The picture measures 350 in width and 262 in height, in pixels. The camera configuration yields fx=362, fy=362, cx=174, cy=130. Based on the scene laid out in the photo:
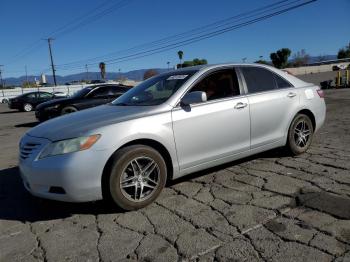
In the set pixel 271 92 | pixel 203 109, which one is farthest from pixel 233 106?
pixel 271 92

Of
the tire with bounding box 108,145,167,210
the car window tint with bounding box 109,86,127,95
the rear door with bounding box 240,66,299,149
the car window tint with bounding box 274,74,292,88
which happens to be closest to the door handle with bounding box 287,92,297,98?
the rear door with bounding box 240,66,299,149

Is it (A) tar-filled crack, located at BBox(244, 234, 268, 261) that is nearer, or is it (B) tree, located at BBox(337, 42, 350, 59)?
(A) tar-filled crack, located at BBox(244, 234, 268, 261)

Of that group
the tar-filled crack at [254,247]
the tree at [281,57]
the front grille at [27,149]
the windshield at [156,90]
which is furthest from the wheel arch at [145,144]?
the tree at [281,57]

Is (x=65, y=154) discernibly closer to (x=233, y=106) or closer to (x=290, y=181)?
(x=233, y=106)

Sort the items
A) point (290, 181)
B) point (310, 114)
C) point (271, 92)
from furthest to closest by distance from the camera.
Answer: point (310, 114) → point (271, 92) → point (290, 181)

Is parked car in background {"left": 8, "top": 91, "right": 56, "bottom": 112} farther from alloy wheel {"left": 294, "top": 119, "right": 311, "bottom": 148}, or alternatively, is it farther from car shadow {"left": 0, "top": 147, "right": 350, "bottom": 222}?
alloy wheel {"left": 294, "top": 119, "right": 311, "bottom": 148}

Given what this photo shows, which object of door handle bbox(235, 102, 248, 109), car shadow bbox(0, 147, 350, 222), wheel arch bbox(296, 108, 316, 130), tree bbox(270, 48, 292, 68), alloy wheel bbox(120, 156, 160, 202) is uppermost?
tree bbox(270, 48, 292, 68)

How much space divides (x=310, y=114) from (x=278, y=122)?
2.92 feet

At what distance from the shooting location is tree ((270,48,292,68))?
91.1m

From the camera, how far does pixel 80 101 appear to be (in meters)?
12.6

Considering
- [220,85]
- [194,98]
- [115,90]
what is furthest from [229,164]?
[115,90]

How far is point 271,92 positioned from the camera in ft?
17.4

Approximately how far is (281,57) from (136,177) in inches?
3693

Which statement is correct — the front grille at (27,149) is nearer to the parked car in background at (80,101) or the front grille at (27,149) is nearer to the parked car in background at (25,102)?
the parked car in background at (80,101)
